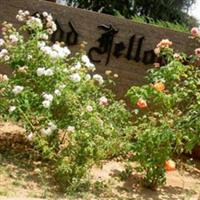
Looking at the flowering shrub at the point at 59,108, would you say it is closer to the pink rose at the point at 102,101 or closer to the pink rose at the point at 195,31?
the pink rose at the point at 102,101

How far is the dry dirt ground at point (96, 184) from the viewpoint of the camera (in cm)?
547

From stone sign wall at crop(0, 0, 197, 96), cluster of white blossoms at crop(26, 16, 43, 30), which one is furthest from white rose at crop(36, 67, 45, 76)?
stone sign wall at crop(0, 0, 197, 96)

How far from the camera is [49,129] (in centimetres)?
598

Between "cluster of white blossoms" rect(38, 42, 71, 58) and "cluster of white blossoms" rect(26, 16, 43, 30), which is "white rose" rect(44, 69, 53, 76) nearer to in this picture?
"cluster of white blossoms" rect(38, 42, 71, 58)

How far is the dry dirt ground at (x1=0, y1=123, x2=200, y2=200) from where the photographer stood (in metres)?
5.47

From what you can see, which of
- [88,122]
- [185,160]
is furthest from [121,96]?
[88,122]

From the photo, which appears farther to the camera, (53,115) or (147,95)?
(147,95)

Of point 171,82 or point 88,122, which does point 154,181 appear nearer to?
point 88,122

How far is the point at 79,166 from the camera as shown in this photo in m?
5.63

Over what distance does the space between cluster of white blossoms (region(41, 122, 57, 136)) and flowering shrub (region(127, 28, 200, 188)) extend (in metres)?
0.92

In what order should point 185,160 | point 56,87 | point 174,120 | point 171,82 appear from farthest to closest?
point 185,160 → point 171,82 → point 174,120 → point 56,87

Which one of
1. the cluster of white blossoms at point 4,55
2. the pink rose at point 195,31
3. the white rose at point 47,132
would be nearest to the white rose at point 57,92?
the white rose at point 47,132

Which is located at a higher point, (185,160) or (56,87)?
(56,87)

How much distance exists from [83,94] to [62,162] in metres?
1.07
